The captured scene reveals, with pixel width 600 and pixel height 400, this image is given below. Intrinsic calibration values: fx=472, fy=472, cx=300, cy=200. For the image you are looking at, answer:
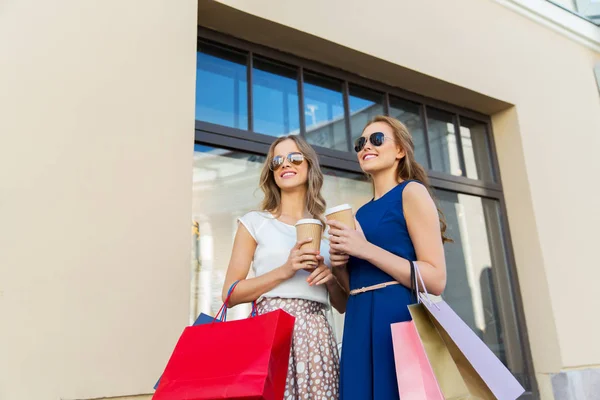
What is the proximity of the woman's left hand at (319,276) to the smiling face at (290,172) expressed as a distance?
16.9 inches

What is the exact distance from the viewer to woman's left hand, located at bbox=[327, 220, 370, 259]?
1495mm

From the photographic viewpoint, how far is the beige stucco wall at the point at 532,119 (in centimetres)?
388

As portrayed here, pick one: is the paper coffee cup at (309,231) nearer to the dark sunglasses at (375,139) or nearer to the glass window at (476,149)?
the dark sunglasses at (375,139)

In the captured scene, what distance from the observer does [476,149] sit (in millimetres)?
4613

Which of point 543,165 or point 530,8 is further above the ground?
point 530,8

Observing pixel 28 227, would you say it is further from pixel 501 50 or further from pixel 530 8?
pixel 530 8

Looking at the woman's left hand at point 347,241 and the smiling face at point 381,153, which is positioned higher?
the smiling face at point 381,153

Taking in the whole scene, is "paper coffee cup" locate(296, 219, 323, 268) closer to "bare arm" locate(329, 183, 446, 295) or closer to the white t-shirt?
"bare arm" locate(329, 183, 446, 295)

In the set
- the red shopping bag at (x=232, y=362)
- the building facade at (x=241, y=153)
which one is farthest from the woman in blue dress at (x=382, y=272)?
the building facade at (x=241, y=153)

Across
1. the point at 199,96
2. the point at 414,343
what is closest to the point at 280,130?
the point at 199,96

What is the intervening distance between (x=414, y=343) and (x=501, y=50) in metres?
4.08

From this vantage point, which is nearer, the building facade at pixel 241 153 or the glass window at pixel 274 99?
the building facade at pixel 241 153

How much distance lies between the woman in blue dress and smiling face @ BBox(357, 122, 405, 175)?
0.11 meters

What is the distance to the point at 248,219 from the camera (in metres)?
1.88
